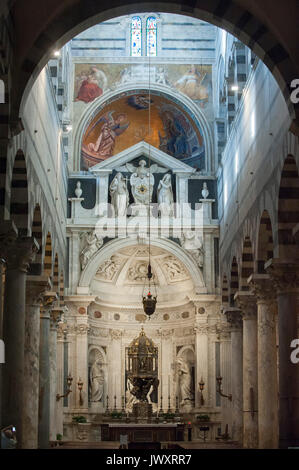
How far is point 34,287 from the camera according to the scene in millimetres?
21172

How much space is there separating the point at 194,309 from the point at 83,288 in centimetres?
470

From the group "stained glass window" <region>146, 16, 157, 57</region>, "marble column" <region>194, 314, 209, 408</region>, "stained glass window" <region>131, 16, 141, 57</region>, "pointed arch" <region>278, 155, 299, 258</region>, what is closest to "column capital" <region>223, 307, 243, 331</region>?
"marble column" <region>194, 314, 209, 408</region>

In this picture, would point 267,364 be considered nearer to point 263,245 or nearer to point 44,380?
point 263,245

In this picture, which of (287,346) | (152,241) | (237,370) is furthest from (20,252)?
(152,241)

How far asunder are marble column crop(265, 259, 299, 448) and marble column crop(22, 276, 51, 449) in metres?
6.16

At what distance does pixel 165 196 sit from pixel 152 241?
1974mm

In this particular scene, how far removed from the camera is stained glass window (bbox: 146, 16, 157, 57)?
35.3 m

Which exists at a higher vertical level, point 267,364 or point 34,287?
point 34,287

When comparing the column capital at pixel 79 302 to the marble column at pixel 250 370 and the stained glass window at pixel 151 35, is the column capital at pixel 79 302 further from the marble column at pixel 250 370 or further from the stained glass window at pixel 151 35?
the stained glass window at pixel 151 35

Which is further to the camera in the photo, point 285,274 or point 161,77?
point 161,77

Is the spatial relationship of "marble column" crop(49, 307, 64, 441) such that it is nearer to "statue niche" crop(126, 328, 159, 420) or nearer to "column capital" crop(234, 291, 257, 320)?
"statue niche" crop(126, 328, 159, 420)

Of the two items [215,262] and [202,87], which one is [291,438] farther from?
[202,87]

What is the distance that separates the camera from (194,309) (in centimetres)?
3362
